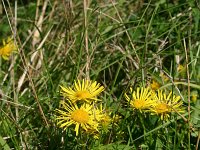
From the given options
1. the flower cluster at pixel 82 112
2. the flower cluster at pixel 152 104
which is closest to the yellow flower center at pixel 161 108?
the flower cluster at pixel 152 104

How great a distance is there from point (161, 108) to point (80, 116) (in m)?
0.24

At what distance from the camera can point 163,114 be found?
144 centimetres

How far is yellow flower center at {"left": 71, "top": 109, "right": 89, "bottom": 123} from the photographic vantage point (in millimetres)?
1351

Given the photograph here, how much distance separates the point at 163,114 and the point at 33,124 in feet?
1.67

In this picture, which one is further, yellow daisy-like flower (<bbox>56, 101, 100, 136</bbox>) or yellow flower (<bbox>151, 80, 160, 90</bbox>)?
yellow flower (<bbox>151, 80, 160, 90</bbox>)

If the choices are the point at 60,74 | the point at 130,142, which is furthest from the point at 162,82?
the point at 60,74

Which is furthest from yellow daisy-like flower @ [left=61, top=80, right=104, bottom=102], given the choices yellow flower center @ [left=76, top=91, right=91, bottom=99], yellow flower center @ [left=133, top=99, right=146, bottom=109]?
yellow flower center @ [left=133, top=99, right=146, bottom=109]

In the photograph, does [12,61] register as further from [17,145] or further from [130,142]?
[130,142]

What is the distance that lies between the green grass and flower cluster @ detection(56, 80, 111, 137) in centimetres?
5

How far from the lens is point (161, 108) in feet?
4.73

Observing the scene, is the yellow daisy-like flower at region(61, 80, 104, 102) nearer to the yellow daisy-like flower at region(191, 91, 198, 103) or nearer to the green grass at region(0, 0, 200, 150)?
the green grass at region(0, 0, 200, 150)

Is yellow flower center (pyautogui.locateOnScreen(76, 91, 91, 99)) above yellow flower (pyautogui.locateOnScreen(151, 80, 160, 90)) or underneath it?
above

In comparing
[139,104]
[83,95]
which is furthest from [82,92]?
[139,104]

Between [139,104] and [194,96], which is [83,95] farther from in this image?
[194,96]
